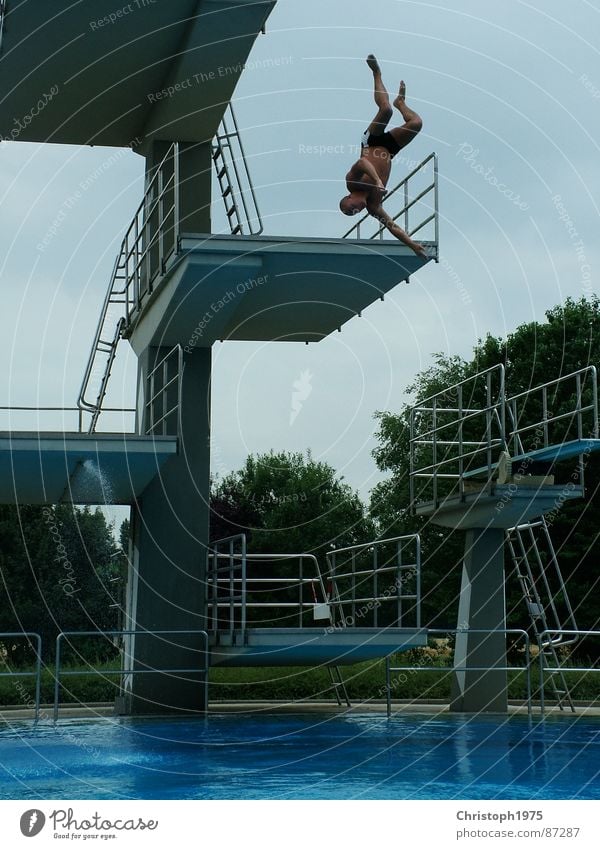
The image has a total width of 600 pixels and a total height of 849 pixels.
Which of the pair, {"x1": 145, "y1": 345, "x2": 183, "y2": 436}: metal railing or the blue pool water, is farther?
{"x1": 145, "y1": 345, "x2": 183, "y2": 436}: metal railing

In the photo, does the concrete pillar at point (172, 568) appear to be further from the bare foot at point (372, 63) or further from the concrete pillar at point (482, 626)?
the bare foot at point (372, 63)

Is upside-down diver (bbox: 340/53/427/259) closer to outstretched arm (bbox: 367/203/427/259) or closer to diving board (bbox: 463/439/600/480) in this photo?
outstretched arm (bbox: 367/203/427/259)

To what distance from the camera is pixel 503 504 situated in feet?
50.1

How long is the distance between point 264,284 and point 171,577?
4229 millimetres

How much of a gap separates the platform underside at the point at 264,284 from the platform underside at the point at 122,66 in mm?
2557

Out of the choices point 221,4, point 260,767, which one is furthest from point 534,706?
point 221,4

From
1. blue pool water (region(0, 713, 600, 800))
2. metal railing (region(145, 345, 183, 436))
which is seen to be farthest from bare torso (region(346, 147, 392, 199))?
blue pool water (region(0, 713, 600, 800))

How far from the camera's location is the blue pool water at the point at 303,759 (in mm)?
7953

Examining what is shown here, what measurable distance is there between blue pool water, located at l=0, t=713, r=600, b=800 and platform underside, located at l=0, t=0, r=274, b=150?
26.9ft

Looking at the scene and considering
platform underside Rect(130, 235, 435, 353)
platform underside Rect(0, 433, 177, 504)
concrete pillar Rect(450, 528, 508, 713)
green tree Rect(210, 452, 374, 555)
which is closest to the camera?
platform underside Rect(0, 433, 177, 504)

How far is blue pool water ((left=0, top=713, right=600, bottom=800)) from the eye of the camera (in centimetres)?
795

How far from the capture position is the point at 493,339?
1378 inches

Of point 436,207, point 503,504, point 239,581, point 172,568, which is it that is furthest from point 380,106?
point 172,568
